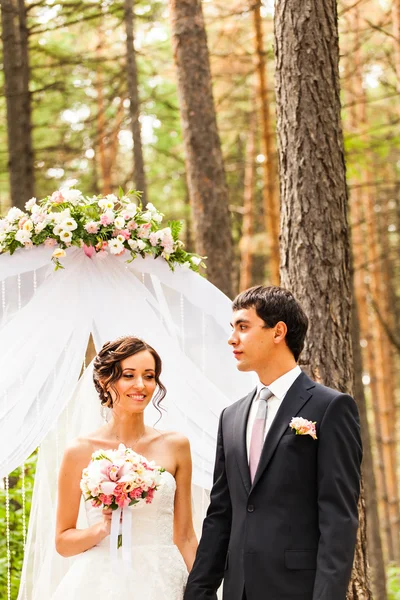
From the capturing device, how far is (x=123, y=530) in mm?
→ 3426

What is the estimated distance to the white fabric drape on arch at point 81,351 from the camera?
12.9 ft

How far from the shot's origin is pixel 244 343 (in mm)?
Answer: 3193

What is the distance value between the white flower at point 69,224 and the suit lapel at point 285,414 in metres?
1.52

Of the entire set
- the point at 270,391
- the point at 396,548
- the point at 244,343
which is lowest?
the point at 396,548

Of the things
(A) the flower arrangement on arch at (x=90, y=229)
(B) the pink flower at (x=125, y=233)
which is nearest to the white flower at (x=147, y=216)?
(A) the flower arrangement on arch at (x=90, y=229)

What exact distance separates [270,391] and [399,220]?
1452 centimetres

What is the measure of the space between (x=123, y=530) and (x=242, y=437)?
27.6 inches

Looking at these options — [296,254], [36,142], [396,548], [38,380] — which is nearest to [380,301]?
[396,548]

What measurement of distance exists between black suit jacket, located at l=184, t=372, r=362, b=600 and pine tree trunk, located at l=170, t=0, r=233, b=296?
4.61 meters

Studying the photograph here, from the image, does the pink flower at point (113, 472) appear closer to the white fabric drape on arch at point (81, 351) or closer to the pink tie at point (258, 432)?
the pink tie at point (258, 432)

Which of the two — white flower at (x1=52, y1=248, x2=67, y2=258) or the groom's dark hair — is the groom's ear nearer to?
the groom's dark hair

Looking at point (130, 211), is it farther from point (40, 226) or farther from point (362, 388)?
point (362, 388)

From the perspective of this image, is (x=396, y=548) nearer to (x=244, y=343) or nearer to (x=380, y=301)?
(x=380, y=301)

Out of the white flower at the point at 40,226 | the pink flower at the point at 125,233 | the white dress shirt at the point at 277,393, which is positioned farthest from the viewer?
the pink flower at the point at 125,233
